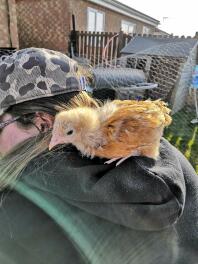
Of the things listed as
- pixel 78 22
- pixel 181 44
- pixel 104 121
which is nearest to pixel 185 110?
pixel 181 44

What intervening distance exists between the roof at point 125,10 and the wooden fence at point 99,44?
461 centimetres

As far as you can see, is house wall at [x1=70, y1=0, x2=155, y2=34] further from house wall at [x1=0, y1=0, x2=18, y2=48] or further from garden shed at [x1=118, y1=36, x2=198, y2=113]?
garden shed at [x1=118, y1=36, x2=198, y2=113]

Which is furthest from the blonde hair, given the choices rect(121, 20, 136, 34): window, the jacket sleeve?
rect(121, 20, 136, 34): window

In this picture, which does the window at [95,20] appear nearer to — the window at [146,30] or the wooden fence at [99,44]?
the wooden fence at [99,44]

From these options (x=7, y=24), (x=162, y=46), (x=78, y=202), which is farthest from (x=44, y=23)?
(x=78, y=202)

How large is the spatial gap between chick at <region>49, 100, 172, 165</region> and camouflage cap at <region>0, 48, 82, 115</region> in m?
0.12

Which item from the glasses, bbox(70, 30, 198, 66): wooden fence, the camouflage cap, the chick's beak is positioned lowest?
bbox(70, 30, 198, 66): wooden fence

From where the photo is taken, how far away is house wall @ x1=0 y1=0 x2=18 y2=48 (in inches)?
340

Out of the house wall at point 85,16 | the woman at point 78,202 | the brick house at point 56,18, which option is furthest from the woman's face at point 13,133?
the house wall at point 85,16

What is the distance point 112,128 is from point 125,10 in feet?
59.5

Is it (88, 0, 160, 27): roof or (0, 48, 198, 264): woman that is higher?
(88, 0, 160, 27): roof

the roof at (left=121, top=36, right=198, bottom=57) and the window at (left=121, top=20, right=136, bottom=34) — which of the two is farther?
the window at (left=121, top=20, right=136, bottom=34)

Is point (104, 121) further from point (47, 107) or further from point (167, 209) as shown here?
point (167, 209)

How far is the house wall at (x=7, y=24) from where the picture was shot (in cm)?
865
